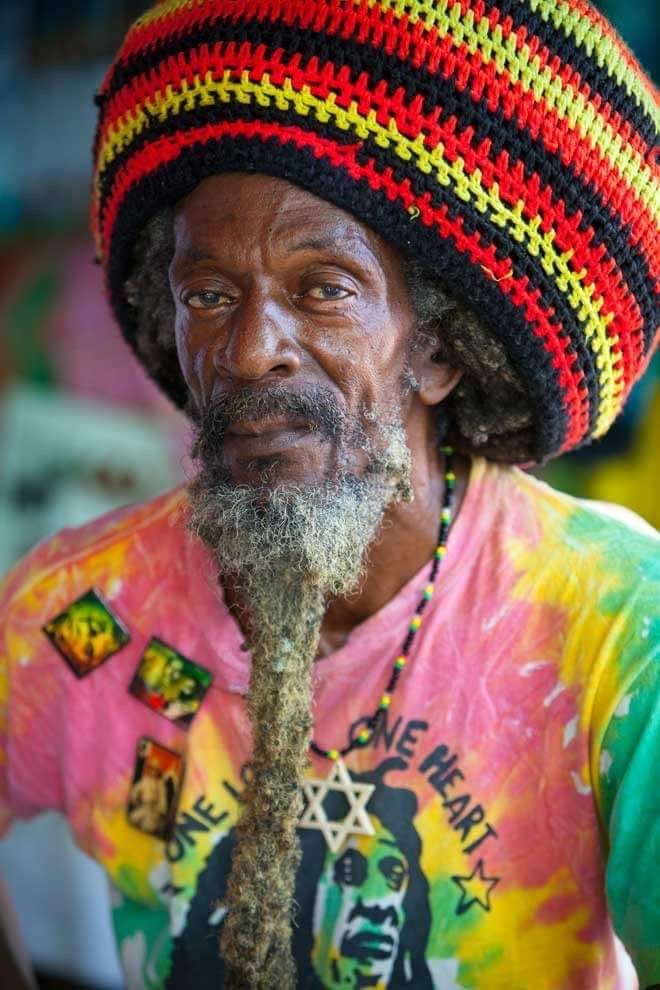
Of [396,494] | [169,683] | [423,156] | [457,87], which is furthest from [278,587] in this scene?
[457,87]

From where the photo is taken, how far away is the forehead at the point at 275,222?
171 cm

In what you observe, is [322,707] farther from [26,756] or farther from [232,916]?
[26,756]

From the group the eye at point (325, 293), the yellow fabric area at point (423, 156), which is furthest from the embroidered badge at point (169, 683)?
the yellow fabric area at point (423, 156)

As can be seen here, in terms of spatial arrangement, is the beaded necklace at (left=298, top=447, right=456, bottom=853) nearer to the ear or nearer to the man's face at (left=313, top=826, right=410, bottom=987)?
the man's face at (left=313, top=826, right=410, bottom=987)

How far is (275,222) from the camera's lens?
1716 mm

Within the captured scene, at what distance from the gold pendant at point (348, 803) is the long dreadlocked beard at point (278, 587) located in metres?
0.10

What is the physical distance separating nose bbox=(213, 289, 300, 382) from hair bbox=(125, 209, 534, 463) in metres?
0.25

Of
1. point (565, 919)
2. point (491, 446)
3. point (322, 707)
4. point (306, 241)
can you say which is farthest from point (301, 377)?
point (565, 919)

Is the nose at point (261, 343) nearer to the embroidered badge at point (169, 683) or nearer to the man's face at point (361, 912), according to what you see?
the embroidered badge at point (169, 683)

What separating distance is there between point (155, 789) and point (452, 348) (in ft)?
3.25

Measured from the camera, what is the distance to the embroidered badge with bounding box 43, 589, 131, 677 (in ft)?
7.00

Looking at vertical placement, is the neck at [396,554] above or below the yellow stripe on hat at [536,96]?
below

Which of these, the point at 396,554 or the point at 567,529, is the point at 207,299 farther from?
the point at 567,529

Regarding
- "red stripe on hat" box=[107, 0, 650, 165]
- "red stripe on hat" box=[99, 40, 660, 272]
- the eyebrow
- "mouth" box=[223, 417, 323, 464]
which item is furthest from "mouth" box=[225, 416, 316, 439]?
"red stripe on hat" box=[107, 0, 650, 165]
